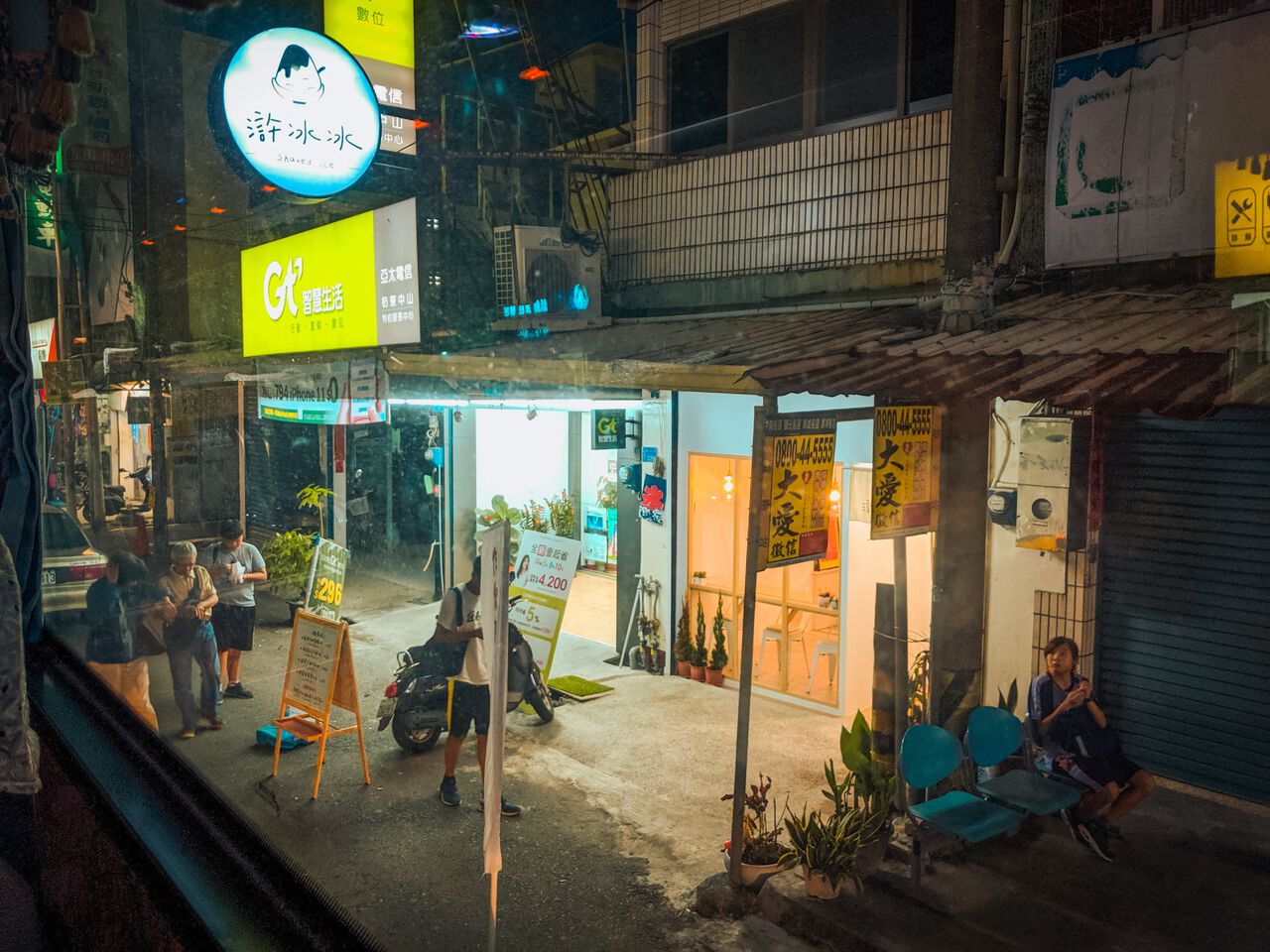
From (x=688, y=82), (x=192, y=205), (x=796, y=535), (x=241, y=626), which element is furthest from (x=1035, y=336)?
(x=192, y=205)

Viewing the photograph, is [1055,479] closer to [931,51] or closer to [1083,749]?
[1083,749]

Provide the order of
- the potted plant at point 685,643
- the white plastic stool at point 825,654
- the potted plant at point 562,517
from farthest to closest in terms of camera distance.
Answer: the potted plant at point 562,517, the potted plant at point 685,643, the white plastic stool at point 825,654

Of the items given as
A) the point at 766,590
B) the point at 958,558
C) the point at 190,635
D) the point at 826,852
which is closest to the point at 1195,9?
the point at 958,558

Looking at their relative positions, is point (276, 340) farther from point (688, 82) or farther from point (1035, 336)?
point (1035, 336)

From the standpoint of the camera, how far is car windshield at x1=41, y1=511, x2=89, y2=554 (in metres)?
8.25

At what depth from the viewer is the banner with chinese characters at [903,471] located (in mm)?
4324

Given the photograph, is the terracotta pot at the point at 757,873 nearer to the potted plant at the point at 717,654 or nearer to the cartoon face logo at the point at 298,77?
the potted plant at the point at 717,654

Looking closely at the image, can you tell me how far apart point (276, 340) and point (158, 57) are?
2451mm

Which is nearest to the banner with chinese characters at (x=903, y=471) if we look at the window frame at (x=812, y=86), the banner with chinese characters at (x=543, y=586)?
the window frame at (x=812, y=86)

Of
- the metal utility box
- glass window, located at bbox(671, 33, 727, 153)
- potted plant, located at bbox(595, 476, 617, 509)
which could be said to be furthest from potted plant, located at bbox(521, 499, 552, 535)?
the metal utility box

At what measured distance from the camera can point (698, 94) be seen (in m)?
7.80

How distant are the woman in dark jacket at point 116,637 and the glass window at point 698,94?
5.60 metres

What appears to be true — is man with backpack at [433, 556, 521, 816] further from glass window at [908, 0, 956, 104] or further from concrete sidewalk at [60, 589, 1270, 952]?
glass window at [908, 0, 956, 104]

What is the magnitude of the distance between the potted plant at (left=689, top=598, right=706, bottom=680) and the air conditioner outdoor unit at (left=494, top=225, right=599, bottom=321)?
3018 millimetres
